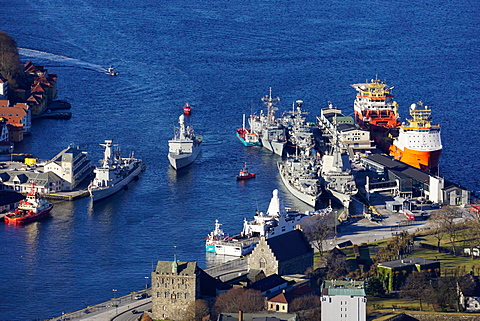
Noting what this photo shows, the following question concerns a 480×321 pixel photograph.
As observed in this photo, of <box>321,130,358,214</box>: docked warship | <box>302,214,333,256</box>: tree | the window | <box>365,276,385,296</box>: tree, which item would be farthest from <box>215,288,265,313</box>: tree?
<box>321,130,358,214</box>: docked warship

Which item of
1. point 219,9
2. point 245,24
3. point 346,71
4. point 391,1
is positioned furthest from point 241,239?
point 391,1

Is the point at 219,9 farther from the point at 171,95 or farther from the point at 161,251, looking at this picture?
the point at 161,251

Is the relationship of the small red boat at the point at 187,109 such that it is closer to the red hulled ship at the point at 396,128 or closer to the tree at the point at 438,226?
the red hulled ship at the point at 396,128

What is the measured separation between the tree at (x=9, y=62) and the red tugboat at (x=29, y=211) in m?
34.2

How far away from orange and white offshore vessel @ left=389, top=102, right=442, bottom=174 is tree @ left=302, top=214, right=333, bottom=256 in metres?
21.3

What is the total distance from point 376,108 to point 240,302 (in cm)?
5422

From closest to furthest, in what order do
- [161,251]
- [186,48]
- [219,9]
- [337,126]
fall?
[161,251]
[337,126]
[186,48]
[219,9]

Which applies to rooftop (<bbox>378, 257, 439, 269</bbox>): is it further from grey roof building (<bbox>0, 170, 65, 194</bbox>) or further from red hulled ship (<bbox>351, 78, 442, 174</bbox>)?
grey roof building (<bbox>0, 170, 65, 194</bbox>)

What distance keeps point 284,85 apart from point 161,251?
172ft

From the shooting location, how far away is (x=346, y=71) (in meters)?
139

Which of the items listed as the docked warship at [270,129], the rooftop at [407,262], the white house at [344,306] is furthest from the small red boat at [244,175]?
the white house at [344,306]

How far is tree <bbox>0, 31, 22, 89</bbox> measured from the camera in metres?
122

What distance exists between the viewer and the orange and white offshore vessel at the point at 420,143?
339 feet

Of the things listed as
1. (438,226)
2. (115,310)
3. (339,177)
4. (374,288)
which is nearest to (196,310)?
(115,310)
